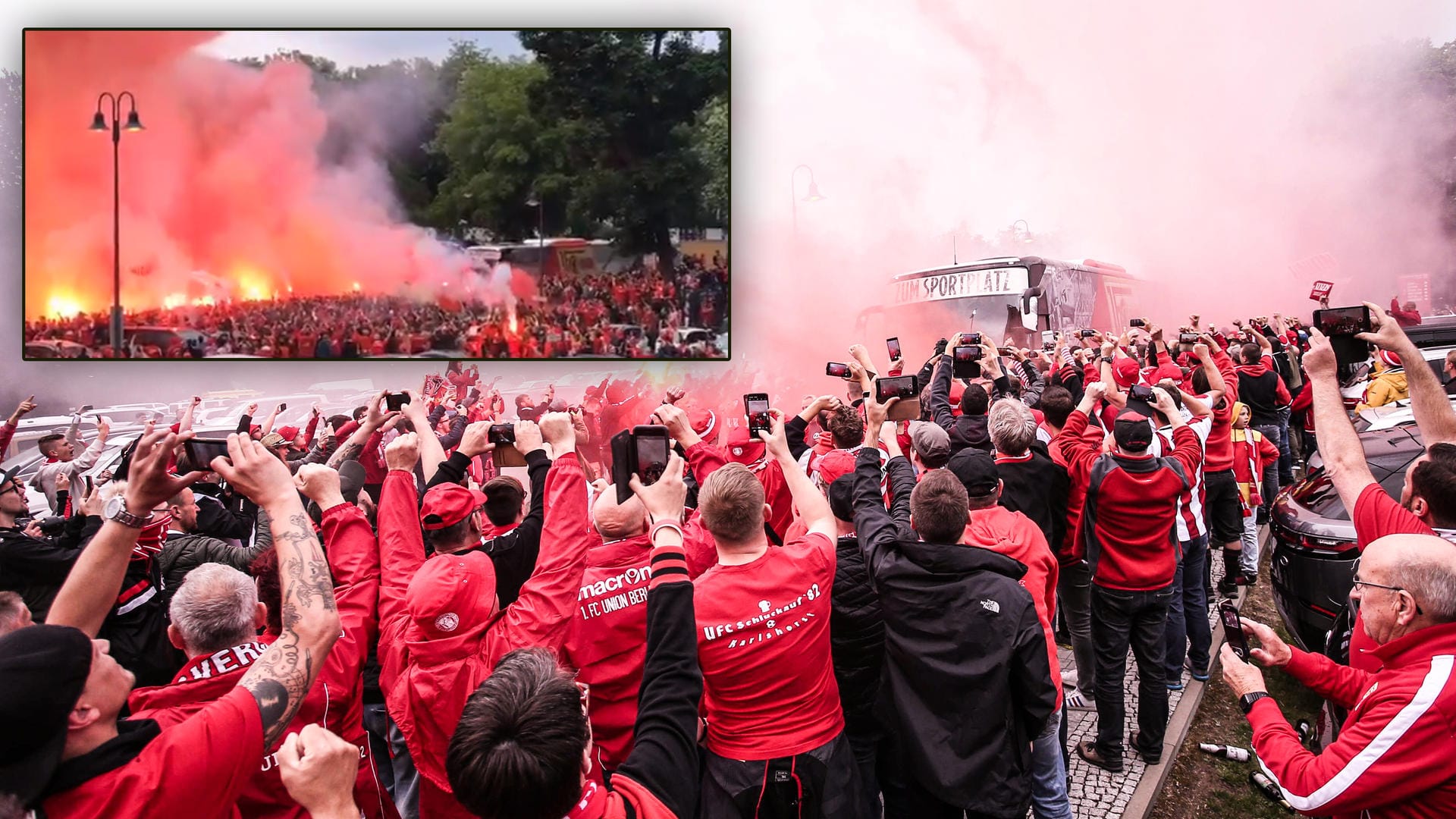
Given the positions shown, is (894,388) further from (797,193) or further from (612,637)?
(797,193)

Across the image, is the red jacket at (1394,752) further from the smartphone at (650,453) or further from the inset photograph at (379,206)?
the inset photograph at (379,206)

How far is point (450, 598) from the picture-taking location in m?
2.36

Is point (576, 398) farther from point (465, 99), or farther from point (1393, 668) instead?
point (1393, 668)

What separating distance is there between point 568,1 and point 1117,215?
11434mm

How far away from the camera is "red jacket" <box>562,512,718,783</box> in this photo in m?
2.54

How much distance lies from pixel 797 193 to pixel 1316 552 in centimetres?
884

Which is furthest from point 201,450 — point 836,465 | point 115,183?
point 115,183

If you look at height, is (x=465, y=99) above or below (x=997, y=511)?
Answer: above

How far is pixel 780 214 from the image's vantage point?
1190 cm

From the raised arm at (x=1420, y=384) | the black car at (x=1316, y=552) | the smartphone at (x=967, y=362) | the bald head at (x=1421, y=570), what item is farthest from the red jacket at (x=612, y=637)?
the black car at (x=1316, y=552)

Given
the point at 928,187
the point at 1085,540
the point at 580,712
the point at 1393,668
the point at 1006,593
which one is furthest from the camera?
the point at 928,187

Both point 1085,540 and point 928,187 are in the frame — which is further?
point 928,187

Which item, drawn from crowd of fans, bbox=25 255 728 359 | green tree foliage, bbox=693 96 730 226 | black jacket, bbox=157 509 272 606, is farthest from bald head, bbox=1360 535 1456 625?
green tree foliage, bbox=693 96 730 226

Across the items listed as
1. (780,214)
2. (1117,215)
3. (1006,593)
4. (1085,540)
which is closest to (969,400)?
(1085,540)
